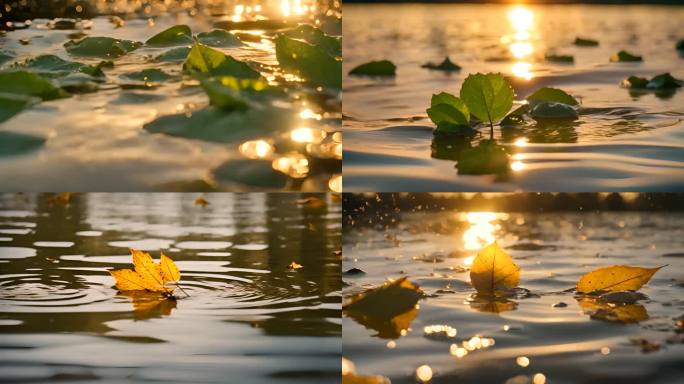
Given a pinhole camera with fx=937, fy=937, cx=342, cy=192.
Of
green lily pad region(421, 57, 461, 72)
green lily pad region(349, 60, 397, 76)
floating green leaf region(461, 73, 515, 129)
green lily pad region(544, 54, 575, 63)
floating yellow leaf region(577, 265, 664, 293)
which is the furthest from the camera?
green lily pad region(544, 54, 575, 63)

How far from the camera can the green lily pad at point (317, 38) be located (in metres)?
2.23

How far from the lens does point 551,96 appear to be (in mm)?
2250

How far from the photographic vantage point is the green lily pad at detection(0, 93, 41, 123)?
5.26 ft

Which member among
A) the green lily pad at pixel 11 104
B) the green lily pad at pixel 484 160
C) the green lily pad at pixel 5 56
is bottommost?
the green lily pad at pixel 484 160

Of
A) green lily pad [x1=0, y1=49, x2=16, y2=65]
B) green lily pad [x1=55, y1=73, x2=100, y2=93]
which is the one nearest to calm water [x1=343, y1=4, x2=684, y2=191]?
green lily pad [x1=55, y1=73, x2=100, y2=93]

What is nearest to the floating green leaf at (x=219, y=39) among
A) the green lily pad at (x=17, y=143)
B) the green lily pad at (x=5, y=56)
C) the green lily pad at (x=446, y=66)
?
the green lily pad at (x=5, y=56)

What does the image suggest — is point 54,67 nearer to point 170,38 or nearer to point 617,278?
point 170,38

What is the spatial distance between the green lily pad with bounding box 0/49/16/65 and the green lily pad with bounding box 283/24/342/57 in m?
0.63

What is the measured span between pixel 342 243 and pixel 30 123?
991 millimetres

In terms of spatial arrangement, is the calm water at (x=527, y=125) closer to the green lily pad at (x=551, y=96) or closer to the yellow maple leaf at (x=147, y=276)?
the green lily pad at (x=551, y=96)

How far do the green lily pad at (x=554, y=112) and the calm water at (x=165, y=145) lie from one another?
1.89 ft

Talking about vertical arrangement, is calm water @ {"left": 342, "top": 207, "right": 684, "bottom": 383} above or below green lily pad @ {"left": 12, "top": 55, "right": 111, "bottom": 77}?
below

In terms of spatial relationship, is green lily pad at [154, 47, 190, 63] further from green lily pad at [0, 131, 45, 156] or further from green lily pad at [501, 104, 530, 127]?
green lily pad at [501, 104, 530, 127]

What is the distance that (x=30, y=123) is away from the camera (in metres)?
1.58
